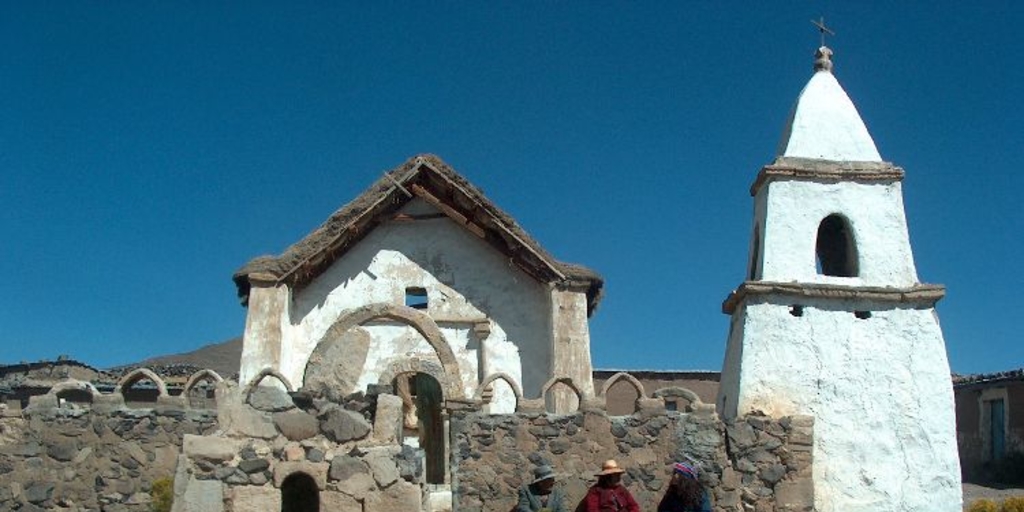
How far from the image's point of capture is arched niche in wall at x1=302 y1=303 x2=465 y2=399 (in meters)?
17.7

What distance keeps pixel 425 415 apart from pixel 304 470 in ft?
34.6

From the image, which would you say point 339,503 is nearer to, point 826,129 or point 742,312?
point 742,312

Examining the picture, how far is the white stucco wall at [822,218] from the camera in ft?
48.9

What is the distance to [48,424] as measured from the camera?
12.8 metres

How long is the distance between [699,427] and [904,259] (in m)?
3.97

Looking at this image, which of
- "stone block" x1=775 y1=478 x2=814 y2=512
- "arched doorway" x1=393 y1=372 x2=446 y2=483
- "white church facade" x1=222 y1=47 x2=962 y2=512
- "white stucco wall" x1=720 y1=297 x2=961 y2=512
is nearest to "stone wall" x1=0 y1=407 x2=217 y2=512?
"white church facade" x1=222 y1=47 x2=962 y2=512

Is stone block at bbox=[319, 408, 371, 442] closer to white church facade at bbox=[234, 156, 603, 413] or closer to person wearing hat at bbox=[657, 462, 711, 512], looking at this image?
person wearing hat at bbox=[657, 462, 711, 512]

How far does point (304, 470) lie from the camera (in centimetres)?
862

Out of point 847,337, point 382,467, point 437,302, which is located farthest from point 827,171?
point 382,467

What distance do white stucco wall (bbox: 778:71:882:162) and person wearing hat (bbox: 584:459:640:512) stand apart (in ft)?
19.9

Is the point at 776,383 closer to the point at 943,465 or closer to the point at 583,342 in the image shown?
the point at 943,465

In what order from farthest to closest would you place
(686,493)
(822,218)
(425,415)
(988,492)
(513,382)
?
(988,492)
(425,415)
(822,218)
(513,382)
(686,493)

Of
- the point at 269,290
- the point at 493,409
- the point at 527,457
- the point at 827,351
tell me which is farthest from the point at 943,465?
the point at 269,290

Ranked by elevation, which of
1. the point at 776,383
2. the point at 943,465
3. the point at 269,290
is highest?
the point at 269,290
